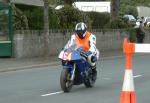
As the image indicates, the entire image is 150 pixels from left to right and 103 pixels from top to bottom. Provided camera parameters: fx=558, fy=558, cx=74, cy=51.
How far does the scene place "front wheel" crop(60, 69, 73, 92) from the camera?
1297cm

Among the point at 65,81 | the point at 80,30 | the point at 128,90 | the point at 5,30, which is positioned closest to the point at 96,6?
the point at 5,30

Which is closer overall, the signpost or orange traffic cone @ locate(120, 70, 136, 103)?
orange traffic cone @ locate(120, 70, 136, 103)

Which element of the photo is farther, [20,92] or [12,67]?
[12,67]

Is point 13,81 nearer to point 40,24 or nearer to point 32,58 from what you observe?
point 32,58

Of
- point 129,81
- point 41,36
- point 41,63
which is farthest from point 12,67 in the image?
point 129,81

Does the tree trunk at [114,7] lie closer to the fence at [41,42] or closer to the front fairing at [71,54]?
the fence at [41,42]

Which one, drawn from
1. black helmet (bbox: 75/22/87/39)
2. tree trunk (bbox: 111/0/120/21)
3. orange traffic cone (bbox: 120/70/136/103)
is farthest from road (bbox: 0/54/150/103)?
tree trunk (bbox: 111/0/120/21)

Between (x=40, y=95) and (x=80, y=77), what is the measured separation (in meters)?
1.27

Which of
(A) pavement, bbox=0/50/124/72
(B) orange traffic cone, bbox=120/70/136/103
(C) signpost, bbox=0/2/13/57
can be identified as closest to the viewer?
(B) orange traffic cone, bbox=120/70/136/103

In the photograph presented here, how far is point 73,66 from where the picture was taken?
43.3ft

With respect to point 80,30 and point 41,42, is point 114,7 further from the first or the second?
point 80,30

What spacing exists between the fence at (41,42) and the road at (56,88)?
186 inches

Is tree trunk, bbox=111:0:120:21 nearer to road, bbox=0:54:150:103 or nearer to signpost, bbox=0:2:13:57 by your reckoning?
signpost, bbox=0:2:13:57

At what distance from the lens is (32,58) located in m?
24.4
